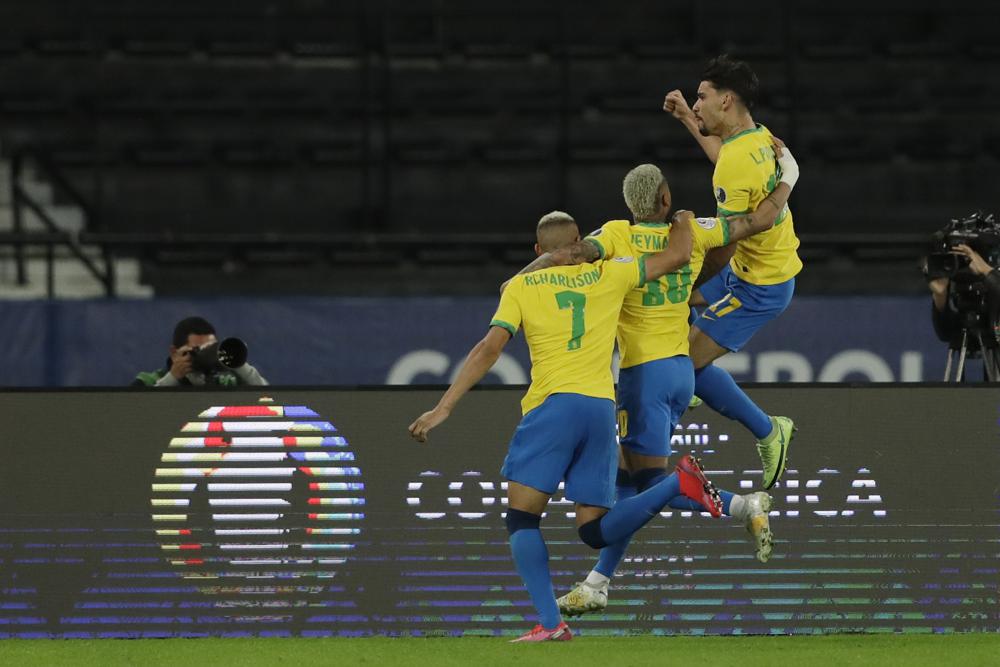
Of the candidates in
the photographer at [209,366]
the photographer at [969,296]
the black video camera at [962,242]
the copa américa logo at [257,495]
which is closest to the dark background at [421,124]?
the photographer at [969,296]

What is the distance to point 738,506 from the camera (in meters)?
7.10

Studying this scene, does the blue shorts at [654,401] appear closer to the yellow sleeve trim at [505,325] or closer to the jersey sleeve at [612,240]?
the jersey sleeve at [612,240]

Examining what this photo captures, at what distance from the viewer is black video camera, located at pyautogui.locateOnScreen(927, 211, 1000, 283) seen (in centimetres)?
940

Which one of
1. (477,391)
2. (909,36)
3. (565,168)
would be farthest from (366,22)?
Answer: (477,391)

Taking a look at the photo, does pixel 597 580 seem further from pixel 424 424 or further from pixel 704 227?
pixel 704 227

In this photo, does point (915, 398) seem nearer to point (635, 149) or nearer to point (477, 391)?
point (477, 391)

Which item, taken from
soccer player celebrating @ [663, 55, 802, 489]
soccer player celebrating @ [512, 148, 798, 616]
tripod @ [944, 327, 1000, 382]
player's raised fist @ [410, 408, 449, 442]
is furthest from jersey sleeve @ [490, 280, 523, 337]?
tripod @ [944, 327, 1000, 382]

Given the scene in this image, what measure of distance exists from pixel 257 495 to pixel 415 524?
80 cm

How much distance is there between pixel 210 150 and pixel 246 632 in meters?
8.31

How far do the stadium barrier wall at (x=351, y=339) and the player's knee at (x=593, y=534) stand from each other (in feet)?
18.3

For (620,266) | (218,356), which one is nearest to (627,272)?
(620,266)

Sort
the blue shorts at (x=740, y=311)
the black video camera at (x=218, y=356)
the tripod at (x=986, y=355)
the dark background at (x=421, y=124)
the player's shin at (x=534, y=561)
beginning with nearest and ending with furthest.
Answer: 1. the player's shin at (x=534, y=561)
2. the blue shorts at (x=740, y=311)
3. the black video camera at (x=218, y=356)
4. the tripod at (x=986, y=355)
5. the dark background at (x=421, y=124)

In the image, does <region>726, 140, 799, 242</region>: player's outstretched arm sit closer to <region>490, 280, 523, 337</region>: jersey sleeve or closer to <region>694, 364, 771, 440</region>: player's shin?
<region>694, 364, 771, 440</region>: player's shin

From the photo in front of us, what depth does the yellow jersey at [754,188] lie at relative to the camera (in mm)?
7359
